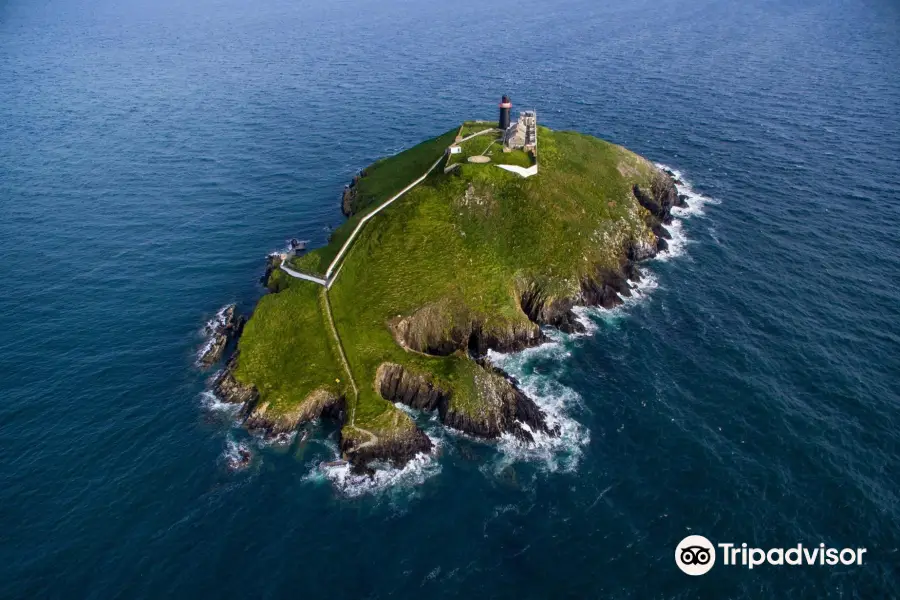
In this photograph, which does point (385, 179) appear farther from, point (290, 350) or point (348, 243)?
point (290, 350)

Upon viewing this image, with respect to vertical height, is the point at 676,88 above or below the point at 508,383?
above

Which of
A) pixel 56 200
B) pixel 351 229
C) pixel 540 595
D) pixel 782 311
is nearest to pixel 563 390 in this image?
pixel 540 595

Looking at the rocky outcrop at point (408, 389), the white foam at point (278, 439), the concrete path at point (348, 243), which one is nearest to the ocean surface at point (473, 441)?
the white foam at point (278, 439)

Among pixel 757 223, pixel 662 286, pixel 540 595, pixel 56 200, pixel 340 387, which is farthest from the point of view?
pixel 56 200

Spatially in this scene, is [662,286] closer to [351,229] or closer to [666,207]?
[666,207]

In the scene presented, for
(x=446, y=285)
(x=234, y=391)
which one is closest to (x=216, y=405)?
(x=234, y=391)

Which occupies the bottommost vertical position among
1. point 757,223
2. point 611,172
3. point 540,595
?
point 540,595

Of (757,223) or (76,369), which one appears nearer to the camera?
(76,369)
